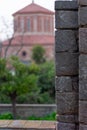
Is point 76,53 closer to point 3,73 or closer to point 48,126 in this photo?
point 48,126

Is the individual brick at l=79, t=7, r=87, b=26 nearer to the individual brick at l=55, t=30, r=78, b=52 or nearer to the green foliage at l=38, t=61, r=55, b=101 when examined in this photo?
the individual brick at l=55, t=30, r=78, b=52

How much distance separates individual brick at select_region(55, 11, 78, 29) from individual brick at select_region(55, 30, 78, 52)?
5cm

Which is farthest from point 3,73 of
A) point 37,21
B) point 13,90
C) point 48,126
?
point 37,21

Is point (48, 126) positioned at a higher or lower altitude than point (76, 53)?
lower

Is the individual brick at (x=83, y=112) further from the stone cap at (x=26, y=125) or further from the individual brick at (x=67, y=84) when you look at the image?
the stone cap at (x=26, y=125)

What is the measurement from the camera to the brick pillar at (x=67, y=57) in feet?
10.0

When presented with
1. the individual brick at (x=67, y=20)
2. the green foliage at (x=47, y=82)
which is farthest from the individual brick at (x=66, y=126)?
the green foliage at (x=47, y=82)

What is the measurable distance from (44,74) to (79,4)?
403 inches

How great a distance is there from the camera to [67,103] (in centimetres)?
307

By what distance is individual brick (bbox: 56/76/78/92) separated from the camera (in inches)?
121

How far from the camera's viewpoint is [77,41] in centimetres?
306

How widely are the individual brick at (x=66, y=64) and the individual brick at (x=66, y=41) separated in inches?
1.8

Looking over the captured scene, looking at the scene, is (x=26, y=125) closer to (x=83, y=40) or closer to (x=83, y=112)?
(x=83, y=112)

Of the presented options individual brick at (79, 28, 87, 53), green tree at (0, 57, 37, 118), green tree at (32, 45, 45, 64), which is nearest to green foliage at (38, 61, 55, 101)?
green tree at (0, 57, 37, 118)
